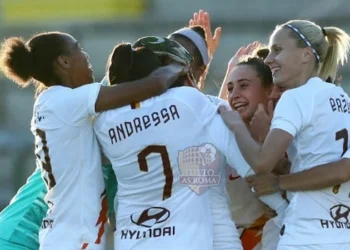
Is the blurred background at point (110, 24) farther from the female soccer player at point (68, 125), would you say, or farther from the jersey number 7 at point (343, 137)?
the jersey number 7 at point (343, 137)

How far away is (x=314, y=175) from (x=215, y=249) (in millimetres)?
643

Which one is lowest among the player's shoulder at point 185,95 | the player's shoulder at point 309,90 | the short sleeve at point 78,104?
the short sleeve at point 78,104

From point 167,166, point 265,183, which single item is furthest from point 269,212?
point 167,166

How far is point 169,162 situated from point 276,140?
0.56 m

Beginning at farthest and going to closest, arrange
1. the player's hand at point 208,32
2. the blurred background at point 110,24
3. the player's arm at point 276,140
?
the blurred background at point 110,24 → the player's hand at point 208,32 → the player's arm at point 276,140

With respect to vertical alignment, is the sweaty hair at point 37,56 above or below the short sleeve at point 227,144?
above

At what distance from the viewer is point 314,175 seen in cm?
507

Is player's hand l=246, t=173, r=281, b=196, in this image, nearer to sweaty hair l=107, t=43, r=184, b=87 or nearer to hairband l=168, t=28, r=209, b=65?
sweaty hair l=107, t=43, r=184, b=87

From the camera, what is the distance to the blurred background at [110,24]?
47.8 ft

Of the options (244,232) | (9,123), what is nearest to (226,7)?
(9,123)

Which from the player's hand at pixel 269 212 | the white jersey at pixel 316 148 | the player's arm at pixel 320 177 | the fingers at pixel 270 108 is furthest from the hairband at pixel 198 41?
the player's arm at pixel 320 177

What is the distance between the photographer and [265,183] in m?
5.30

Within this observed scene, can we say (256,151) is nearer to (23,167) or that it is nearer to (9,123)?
(23,167)

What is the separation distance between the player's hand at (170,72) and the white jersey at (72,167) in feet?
1.04
